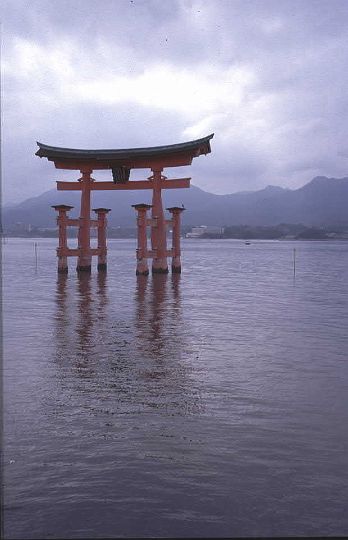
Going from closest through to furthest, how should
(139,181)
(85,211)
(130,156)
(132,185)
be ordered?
(130,156), (139,181), (132,185), (85,211)

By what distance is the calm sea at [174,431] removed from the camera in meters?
3.88

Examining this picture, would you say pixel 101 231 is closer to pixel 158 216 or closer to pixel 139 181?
pixel 139 181

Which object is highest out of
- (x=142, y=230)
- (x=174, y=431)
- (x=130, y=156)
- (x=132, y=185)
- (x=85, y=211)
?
(x=130, y=156)

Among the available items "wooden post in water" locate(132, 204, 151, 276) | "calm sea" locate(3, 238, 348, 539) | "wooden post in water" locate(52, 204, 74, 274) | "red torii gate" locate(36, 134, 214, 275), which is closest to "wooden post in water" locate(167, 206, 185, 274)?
"red torii gate" locate(36, 134, 214, 275)

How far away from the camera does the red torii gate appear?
2438cm

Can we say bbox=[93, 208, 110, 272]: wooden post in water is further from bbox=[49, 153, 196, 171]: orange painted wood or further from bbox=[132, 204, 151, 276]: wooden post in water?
bbox=[132, 204, 151, 276]: wooden post in water

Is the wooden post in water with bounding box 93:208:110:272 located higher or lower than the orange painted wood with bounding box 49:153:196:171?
lower

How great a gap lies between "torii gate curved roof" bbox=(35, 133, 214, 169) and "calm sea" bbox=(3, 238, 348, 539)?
516 inches

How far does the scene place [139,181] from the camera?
26.3m

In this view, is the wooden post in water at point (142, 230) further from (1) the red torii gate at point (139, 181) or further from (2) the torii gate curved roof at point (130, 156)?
(2) the torii gate curved roof at point (130, 156)

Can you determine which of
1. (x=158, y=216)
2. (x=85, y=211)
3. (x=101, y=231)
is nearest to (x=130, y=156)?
(x=158, y=216)

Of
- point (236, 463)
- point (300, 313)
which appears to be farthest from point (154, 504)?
point (300, 313)

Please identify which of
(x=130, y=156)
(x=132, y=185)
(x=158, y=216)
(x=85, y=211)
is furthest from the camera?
(x=85, y=211)

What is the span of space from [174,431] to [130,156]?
68.2 ft
